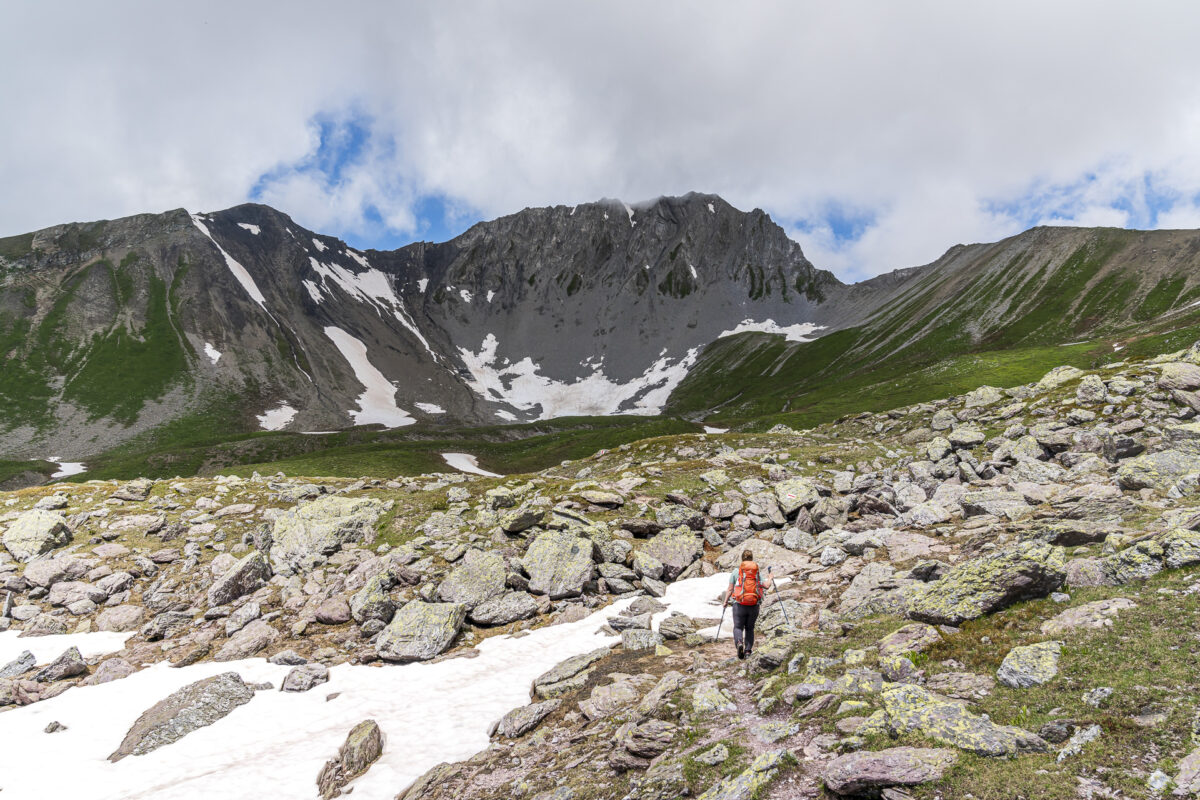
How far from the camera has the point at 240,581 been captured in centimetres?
2733

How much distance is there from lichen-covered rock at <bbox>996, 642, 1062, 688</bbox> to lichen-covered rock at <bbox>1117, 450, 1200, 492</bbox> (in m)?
17.4

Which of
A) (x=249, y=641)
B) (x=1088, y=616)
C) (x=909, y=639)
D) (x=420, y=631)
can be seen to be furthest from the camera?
(x=249, y=641)

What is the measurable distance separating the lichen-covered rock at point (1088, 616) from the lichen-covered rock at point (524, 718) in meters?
13.1

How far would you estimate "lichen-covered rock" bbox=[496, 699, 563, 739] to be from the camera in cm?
1524

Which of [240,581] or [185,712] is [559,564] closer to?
[185,712]

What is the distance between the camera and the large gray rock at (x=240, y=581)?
87.1 feet

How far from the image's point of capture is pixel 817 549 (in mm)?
26562

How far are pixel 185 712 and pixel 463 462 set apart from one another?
378 ft

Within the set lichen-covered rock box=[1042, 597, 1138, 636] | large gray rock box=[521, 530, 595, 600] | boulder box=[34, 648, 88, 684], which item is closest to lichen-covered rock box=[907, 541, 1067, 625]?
lichen-covered rock box=[1042, 597, 1138, 636]

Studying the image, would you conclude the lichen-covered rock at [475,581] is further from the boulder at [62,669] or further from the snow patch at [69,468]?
the snow patch at [69,468]

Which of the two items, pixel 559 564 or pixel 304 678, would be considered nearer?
pixel 304 678

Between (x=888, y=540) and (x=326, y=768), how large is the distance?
24.2m

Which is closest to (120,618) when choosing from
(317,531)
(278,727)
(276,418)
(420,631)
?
(317,531)

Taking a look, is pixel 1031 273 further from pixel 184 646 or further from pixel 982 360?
pixel 184 646
